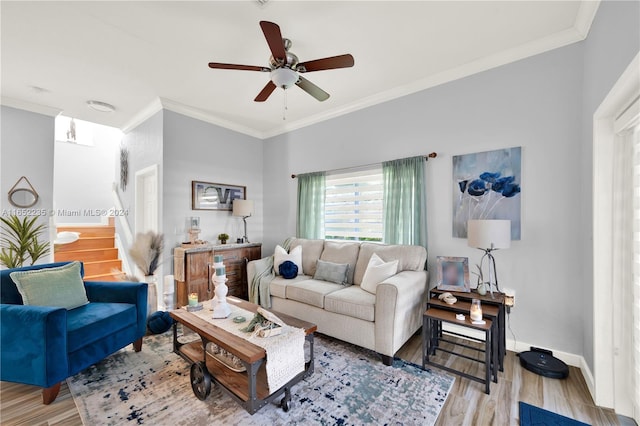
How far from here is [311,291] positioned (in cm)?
280

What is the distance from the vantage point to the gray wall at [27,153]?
138 inches

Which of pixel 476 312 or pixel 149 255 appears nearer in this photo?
pixel 476 312

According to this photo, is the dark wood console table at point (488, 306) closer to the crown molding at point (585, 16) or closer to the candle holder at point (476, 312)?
the candle holder at point (476, 312)

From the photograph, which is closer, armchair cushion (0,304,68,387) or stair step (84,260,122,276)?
armchair cushion (0,304,68,387)

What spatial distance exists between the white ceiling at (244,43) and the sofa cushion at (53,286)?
6.75 feet

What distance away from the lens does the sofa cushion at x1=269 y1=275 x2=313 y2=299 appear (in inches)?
121

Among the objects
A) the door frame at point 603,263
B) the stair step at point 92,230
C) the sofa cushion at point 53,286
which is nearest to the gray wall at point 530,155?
the door frame at point 603,263

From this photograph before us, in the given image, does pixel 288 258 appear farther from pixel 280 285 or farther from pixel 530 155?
pixel 530 155

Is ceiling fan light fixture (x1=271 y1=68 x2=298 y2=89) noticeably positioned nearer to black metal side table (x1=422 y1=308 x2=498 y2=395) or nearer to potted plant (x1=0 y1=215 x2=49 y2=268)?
black metal side table (x1=422 y1=308 x2=498 y2=395)

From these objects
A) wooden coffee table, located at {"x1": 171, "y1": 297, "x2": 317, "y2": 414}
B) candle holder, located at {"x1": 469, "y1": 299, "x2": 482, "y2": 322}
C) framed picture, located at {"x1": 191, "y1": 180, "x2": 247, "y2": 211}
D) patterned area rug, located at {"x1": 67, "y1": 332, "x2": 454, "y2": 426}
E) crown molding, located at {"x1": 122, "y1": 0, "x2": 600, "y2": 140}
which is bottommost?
patterned area rug, located at {"x1": 67, "y1": 332, "x2": 454, "y2": 426}

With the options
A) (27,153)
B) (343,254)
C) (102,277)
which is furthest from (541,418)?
(27,153)

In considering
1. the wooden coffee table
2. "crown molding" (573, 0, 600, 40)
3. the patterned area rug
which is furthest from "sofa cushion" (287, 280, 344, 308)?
"crown molding" (573, 0, 600, 40)

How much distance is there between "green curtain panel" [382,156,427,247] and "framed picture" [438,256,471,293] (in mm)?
398

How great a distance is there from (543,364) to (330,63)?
2.92 meters
